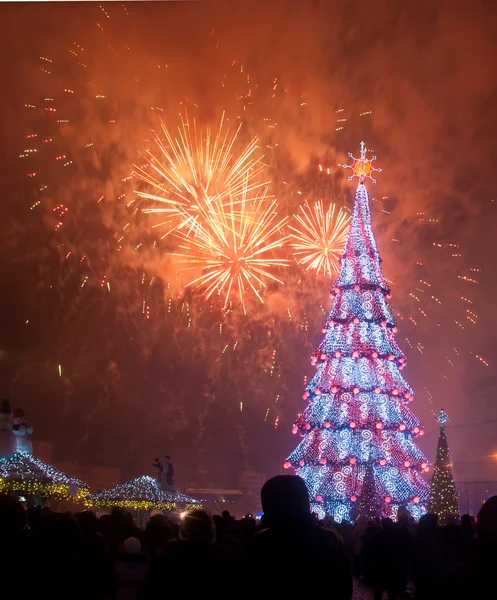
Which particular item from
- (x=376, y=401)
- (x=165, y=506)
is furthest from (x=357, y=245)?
(x=165, y=506)

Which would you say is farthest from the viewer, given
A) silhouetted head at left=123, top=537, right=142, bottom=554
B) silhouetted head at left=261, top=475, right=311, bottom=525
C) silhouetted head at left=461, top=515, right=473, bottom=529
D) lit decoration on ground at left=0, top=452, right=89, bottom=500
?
lit decoration on ground at left=0, top=452, right=89, bottom=500

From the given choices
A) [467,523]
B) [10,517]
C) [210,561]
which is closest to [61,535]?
[10,517]

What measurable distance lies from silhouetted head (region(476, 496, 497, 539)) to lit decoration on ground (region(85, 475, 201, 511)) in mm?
20993

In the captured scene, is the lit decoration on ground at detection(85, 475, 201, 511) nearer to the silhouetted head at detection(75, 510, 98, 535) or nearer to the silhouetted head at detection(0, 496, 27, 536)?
the silhouetted head at detection(75, 510, 98, 535)

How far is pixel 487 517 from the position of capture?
4.02m

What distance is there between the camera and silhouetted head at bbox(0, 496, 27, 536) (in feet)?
14.7

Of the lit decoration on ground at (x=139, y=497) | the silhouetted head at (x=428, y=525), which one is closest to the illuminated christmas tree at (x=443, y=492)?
the lit decoration on ground at (x=139, y=497)

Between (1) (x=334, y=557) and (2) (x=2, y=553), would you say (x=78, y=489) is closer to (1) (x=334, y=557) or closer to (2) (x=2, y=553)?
→ (2) (x=2, y=553)

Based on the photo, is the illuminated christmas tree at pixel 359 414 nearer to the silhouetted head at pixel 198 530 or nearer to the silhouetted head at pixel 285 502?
the silhouetted head at pixel 198 530

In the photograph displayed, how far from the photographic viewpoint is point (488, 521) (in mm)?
3996

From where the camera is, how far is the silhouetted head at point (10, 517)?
176 inches

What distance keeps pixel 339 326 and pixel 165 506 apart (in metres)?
10.5

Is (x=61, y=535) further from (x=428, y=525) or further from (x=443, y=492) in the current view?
(x=443, y=492)

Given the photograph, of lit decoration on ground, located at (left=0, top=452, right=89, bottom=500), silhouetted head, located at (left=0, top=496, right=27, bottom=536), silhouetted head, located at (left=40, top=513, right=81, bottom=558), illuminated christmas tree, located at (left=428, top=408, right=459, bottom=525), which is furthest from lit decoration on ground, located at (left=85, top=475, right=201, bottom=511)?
silhouetted head, located at (left=0, top=496, right=27, bottom=536)
